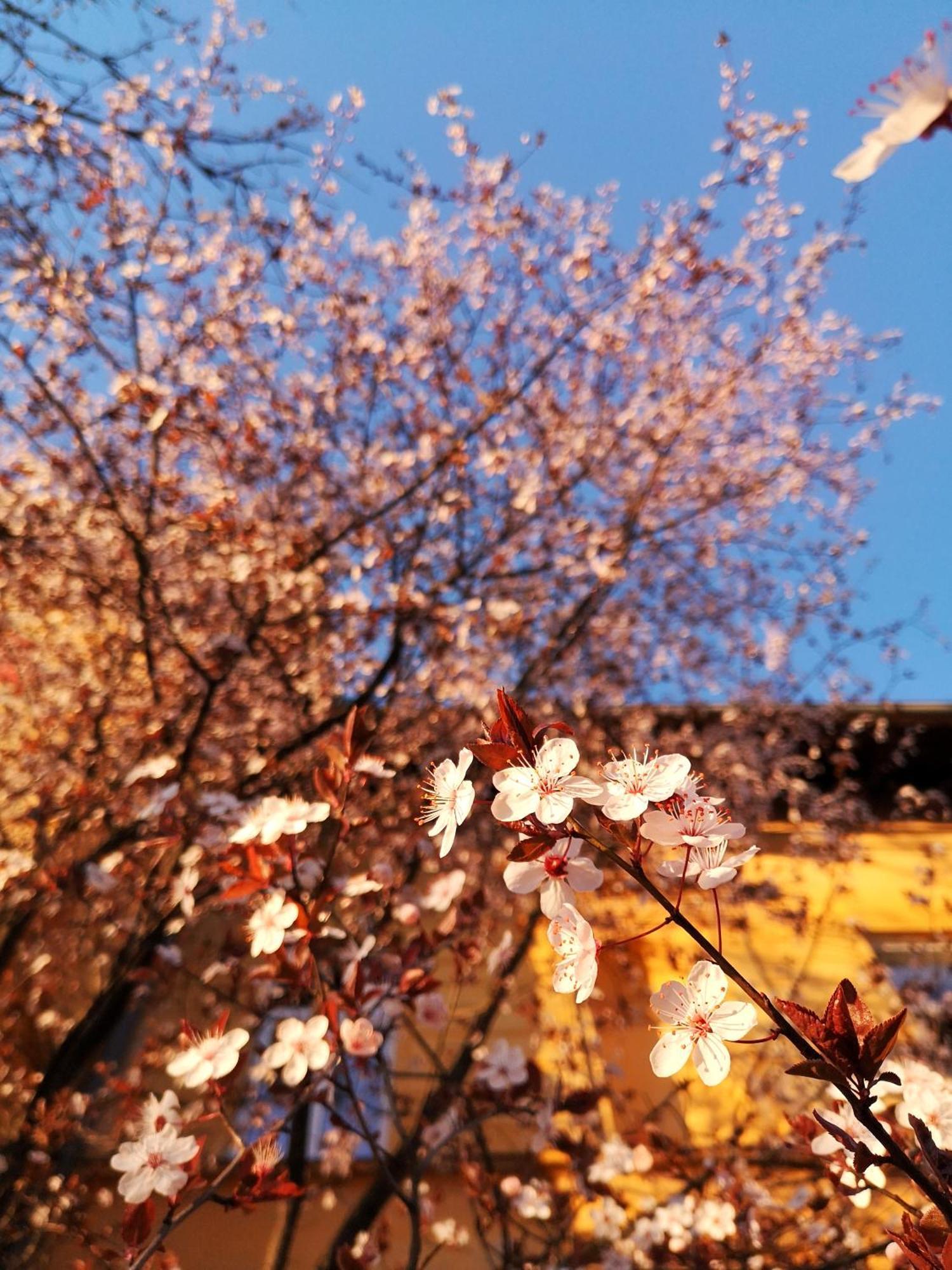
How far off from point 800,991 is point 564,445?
535 centimetres

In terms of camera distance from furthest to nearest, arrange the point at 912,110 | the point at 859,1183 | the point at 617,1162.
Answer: the point at 617,1162 → the point at 859,1183 → the point at 912,110

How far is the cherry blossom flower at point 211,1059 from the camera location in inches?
85.0

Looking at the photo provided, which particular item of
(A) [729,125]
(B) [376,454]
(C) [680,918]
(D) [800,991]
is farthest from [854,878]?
(C) [680,918]

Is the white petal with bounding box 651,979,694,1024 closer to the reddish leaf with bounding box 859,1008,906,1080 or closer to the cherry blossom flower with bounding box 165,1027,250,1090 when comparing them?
the reddish leaf with bounding box 859,1008,906,1080

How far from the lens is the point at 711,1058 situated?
1298 millimetres

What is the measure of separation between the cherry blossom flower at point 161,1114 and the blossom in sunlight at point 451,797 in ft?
4.60

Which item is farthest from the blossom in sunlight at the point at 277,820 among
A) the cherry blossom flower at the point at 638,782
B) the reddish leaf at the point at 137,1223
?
the cherry blossom flower at the point at 638,782

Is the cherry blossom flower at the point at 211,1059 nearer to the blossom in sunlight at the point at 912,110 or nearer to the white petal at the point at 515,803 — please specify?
the white petal at the point at 515,803

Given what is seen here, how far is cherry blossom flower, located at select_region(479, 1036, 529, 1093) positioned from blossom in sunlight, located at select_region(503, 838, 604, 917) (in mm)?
2153

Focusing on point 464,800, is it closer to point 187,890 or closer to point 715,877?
point 715,877

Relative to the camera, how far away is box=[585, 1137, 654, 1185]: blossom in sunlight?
12.2ft

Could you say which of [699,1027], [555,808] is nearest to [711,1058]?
[699,1027]

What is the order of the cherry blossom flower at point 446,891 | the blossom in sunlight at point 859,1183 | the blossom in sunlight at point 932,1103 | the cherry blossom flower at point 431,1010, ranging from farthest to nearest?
the cherry blossom flower at point 446,891 < the cherry blossom flower at point 431,1010 < the blossom in sunlight at point 932,1103 < the blossom in sunlight at point 859,1183

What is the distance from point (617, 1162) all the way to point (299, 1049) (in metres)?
2.53
